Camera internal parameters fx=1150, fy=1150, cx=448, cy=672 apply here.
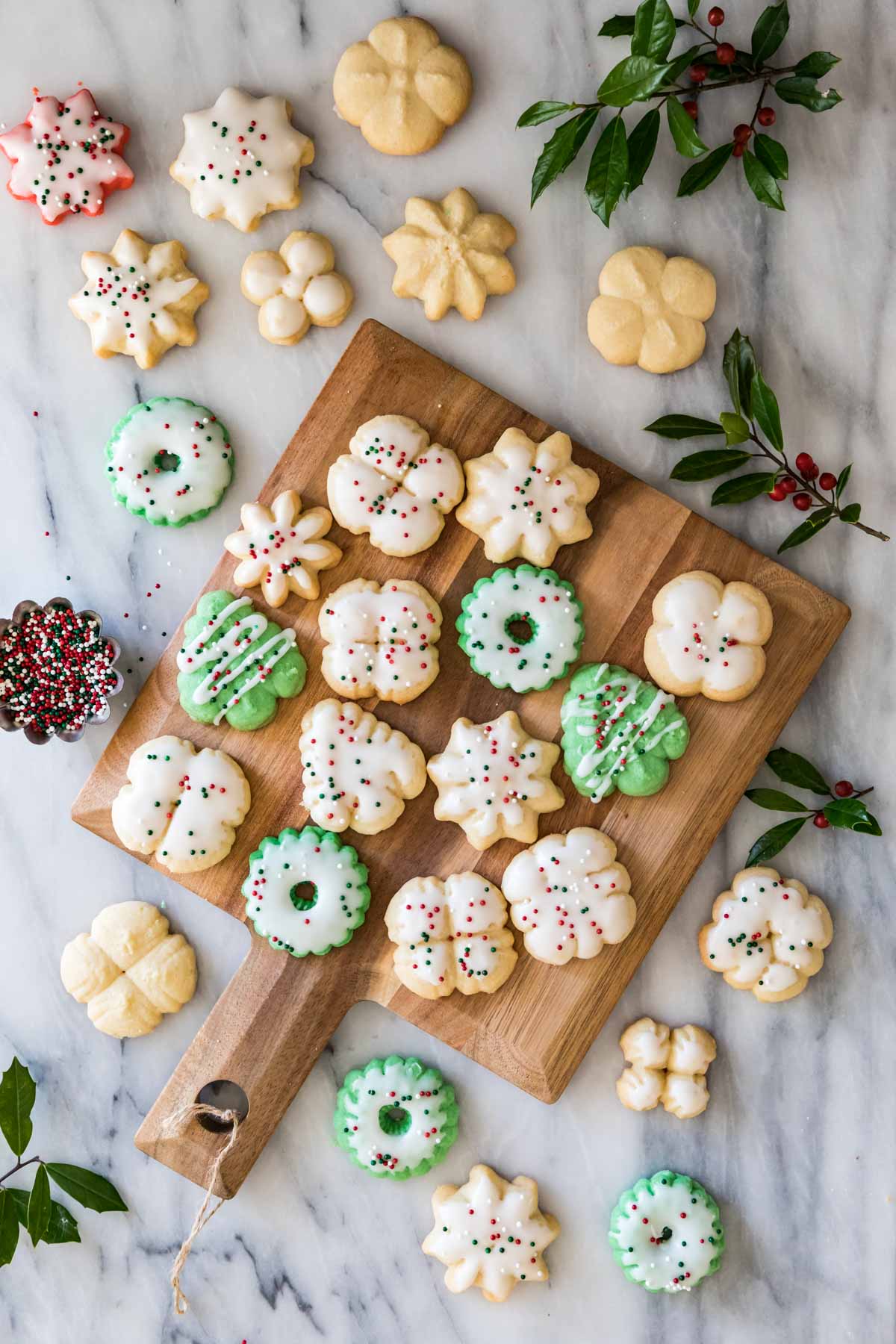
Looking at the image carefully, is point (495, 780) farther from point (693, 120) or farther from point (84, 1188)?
point (693, 120)

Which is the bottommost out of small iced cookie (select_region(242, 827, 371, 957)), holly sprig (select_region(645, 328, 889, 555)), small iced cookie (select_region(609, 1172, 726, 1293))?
small iced cookie (select_region(609, 1172, 726, 1293))


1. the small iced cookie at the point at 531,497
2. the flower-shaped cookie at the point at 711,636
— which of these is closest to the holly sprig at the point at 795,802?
the flower-shaped cookie at the point at 711,636

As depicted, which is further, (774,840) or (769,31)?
(774,840)

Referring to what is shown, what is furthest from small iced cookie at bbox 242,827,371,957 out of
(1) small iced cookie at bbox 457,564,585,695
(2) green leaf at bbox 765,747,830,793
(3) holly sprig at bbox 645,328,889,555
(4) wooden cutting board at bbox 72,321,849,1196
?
(3) holly sprig at bbox 645,328,889,555

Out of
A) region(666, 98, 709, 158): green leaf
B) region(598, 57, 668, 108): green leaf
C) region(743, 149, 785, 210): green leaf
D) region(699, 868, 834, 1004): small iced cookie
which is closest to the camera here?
region(598, 57, 668, 108): green leaf

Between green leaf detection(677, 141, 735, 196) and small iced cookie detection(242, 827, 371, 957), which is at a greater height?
green leaf detection(677, 141, 735, 196)

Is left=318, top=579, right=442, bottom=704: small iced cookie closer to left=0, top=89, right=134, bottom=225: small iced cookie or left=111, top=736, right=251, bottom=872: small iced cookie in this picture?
left=111, top=736, right=251, bottom=872: small iced cookie

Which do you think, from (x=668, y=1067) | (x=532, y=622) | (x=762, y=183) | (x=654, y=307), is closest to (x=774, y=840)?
(x=668, y=1067)
